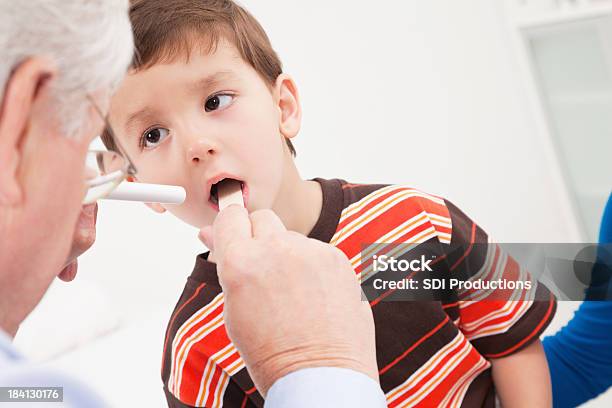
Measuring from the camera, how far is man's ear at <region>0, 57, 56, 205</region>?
0.38m

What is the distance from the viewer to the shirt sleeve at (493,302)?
75 cm

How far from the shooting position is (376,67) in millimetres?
1464

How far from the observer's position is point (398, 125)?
1.46m

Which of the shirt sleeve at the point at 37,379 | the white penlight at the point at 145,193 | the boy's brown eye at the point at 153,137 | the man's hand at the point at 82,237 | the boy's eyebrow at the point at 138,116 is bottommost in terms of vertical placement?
the shirt sleeve at the point at 37,379

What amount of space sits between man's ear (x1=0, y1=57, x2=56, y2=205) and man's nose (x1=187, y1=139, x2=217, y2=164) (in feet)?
0.85

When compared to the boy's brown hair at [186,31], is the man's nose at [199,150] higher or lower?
lower

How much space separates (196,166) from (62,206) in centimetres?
25

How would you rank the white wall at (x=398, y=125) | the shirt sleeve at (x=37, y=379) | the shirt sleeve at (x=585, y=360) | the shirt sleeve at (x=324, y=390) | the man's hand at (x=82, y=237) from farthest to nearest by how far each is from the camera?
the white wall at (x=398, y=125) → the shirt sleeve at (x=585, y=360) → the man's hand at (x=82, y=237) → the shirt sleeve at (x=324, y=390) → the shirt sleeve at (x=37, y=379)

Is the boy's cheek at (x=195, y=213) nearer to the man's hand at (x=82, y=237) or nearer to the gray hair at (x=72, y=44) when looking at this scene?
the man's hand at (x=82, y=237)

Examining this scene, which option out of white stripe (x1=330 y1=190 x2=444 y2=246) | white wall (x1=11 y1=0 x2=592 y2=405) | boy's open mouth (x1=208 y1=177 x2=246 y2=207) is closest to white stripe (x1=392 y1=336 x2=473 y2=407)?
white stripe (x1=330 y1=190 x2=444 y2=246)

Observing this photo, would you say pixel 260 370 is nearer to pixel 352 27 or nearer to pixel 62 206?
pixel 62 206

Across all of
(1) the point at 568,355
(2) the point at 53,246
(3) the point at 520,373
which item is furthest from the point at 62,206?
(1) the point at 568,355

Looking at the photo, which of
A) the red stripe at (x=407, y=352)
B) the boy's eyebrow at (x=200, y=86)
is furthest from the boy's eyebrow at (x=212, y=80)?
the red stripe at (x=407, y=352)

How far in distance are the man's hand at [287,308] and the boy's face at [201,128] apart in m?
0.16
